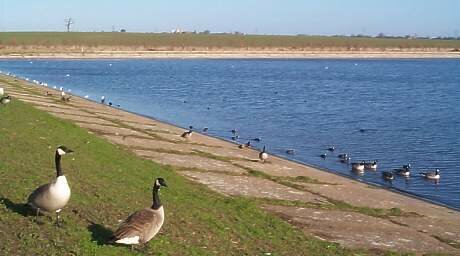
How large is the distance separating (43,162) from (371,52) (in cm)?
17176

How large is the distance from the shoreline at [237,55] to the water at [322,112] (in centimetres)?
4938

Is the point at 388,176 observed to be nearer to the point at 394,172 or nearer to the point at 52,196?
the point at 394,172

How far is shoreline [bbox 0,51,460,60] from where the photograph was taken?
5531 inches

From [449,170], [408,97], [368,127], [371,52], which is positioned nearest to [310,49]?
[371,52]

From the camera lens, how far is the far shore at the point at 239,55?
140800 mm

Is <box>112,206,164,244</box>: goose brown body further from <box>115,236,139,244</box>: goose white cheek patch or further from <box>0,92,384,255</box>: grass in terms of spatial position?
<box>0,92,384,255</box>: grass

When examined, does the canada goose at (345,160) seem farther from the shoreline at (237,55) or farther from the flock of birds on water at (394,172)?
the shoreline at (237,55)

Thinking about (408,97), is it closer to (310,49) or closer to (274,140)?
(274,140)

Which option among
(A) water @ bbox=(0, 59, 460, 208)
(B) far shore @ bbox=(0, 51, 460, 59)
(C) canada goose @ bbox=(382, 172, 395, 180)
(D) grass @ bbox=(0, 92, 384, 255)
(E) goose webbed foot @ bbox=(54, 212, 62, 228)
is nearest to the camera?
(D) grass @ bbox=(0, 92, 384, 255)

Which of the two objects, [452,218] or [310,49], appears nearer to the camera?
[452,218]

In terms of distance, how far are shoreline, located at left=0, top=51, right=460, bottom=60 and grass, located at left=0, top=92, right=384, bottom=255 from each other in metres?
119

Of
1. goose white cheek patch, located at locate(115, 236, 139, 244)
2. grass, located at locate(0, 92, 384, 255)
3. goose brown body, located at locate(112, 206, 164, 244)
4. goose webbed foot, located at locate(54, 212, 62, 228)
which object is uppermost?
goose brown body, located at locate(112, 206, 164, 244)

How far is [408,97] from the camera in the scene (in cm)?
6775

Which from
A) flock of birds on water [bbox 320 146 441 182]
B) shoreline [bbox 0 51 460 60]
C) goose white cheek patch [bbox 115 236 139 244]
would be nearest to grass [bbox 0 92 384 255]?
goose white cheek patch [bbox 115 236 139 244]
